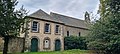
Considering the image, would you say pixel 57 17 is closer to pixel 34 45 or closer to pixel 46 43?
pixel 46 43

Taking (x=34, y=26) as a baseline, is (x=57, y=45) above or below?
below

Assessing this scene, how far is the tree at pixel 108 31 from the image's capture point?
949 inches

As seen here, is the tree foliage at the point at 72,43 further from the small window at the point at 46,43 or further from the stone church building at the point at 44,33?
the small window at the point at 46,43

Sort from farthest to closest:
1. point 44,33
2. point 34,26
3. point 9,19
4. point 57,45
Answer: point 57,45
point 44,33
point 34,26
point 9,19

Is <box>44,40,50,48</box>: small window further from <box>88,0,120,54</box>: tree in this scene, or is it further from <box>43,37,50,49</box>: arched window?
<box>88,0,120,54</box>: tree

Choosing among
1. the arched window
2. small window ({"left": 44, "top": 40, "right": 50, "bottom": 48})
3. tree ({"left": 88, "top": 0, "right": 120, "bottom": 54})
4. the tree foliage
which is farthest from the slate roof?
tree ({"left": 88, "top": 0, "right": 120, "bottom": 54})

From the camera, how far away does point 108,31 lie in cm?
2472

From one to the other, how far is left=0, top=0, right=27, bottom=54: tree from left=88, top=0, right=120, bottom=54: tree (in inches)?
385

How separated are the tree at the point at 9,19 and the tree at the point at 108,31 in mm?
9775

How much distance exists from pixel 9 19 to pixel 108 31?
1228 centimetres

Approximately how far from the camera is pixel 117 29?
24203 millimetres

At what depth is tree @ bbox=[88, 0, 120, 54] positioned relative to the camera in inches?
949

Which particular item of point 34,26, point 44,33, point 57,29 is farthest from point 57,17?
point 34,26

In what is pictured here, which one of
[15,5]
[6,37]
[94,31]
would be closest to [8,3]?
[15,5]
